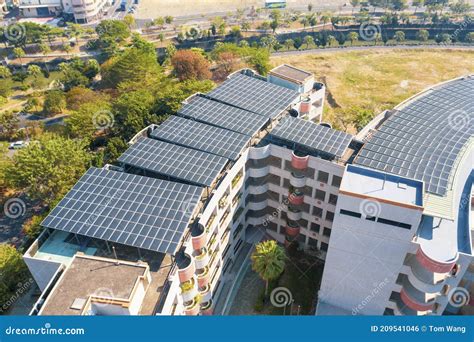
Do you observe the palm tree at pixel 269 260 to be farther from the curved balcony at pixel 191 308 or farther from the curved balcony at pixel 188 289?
the curved balcony at pixel 188 289

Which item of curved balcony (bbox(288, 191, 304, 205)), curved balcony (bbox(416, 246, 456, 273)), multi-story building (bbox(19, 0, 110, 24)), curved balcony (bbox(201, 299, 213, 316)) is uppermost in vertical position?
multi-story building (bbox(19, 0, 110, 24))

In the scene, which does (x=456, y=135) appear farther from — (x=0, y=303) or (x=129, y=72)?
(x=129, y=72)

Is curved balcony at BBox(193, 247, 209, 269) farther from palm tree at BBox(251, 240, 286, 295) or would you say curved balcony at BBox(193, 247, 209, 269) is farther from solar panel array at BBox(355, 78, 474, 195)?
solar panel array at BBox(355, 78, 474, 195)

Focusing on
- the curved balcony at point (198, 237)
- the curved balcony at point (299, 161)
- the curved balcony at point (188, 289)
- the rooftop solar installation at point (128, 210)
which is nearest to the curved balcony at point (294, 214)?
the curved balcony at point (299, 161)

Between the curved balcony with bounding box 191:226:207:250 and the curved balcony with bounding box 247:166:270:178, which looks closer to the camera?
the curved balcony with bounding box 191:226:207:250

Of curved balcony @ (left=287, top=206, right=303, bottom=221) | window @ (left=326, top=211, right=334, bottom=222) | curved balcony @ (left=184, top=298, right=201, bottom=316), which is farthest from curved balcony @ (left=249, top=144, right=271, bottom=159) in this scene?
curved balcony @ (left=184, top=298, right=201, bottom=316)

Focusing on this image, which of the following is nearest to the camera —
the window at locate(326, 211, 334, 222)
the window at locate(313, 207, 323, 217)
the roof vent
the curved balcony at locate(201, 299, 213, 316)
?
the roof vent

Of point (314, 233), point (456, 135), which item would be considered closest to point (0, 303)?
point (314, 233)
